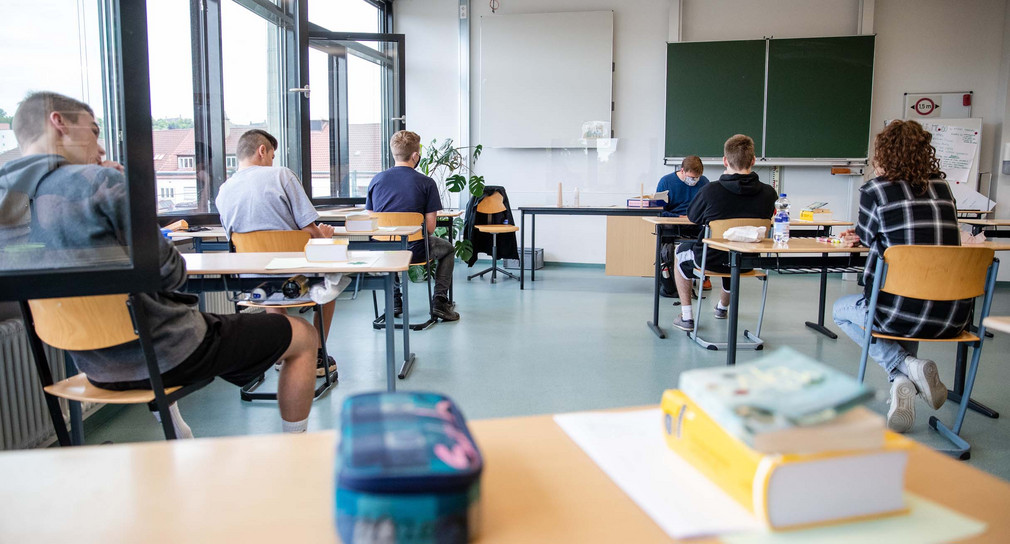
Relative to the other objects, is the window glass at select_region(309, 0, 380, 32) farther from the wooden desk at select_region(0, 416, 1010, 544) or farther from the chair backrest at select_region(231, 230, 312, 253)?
the wooden desk at select_region(0, 416, 1010, 544)

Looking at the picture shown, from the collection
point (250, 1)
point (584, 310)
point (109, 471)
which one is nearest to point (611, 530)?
point (109, 471)

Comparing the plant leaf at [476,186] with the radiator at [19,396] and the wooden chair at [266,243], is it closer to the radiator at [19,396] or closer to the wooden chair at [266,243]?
the wooden chair at [266,243]

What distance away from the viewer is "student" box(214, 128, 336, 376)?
10.6ft

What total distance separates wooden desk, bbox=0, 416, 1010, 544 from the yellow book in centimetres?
8

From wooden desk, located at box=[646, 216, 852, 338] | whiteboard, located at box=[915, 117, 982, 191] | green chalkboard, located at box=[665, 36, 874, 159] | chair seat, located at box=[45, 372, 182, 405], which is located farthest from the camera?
green chalkboard, located at box=[665, 36, 874, 159]

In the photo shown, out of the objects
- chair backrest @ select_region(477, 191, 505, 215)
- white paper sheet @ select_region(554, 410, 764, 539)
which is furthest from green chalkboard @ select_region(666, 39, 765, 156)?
white paper sheet @ select_region(554, 410, 764, 539)

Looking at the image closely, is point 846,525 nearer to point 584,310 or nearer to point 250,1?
point 584,310

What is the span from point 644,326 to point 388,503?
4301mm

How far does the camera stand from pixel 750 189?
4133 millimetres

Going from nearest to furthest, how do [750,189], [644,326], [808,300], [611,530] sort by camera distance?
[611,530] → [750,189] → [644,326] → [808,300]

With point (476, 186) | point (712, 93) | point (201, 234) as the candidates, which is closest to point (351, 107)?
point (476, 186)

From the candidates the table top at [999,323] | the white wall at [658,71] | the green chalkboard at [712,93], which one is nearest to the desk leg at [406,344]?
the table top at [999,323]

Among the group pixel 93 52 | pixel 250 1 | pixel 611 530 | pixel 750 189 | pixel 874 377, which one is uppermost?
pixel 250 1

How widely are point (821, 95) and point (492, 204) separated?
11.5 ft
